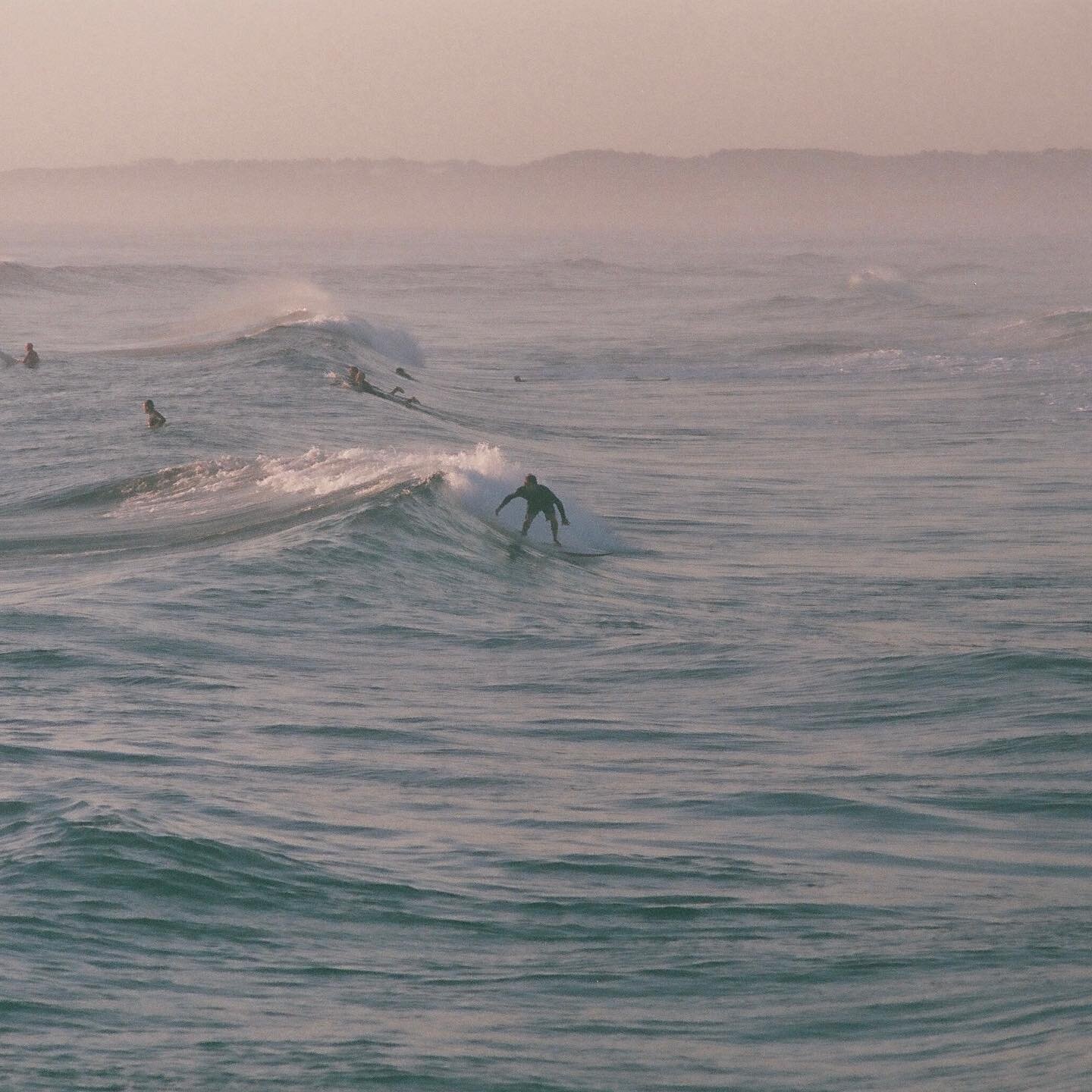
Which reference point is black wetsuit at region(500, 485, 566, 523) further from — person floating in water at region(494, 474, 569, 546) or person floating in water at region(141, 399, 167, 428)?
person floating in water at region(141, 399, 167, 428)

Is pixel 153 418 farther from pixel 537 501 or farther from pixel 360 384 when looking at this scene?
pixel 537 501

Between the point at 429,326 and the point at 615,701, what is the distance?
191 feet

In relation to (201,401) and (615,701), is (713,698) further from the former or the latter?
(201,401)

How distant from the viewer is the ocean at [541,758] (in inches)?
371

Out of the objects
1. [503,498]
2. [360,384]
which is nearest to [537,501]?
[503,498]

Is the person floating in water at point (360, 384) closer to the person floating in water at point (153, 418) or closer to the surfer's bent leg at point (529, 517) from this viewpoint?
the person floating in water at point (153, 418)

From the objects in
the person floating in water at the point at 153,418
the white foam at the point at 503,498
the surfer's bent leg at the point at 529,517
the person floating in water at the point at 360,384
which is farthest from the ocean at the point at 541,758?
the person floating in water at the point at 360,384

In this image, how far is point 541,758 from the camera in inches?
572

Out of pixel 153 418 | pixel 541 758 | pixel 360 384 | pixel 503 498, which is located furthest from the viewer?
pixel 360 384

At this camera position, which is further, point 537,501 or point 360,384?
point 360,384

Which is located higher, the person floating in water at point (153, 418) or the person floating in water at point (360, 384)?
the person floating in water at point (360, 384)

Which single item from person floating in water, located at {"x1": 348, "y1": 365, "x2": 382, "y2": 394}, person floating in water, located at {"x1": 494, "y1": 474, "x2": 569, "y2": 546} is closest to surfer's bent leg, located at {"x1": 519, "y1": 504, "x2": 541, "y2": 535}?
person floating in water, located at {"x1": 494, "y1": 474, "x2": 569, "y2": 546}

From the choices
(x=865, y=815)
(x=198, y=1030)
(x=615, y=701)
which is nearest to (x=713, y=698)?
(x=615, y=701)

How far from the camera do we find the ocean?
9414 mm
